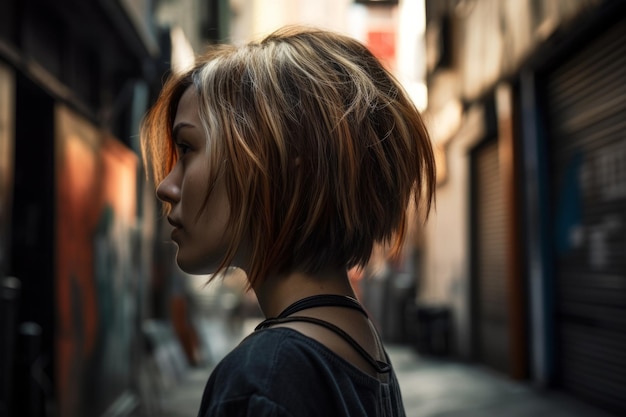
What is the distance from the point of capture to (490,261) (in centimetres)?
1334

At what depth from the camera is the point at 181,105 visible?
1389mm

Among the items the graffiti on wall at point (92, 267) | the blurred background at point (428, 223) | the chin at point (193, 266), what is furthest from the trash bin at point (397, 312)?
the chin at point (193, 266)

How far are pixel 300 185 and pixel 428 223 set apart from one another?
204 inches

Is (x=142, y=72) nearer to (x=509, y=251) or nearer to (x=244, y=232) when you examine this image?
(x=509, y=251)

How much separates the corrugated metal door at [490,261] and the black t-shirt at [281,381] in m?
11.1

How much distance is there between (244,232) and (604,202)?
23.6 feet

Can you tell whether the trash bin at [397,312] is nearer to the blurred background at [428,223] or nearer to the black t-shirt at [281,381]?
the blurred background at [428,223]

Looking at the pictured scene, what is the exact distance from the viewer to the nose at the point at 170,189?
1.34m

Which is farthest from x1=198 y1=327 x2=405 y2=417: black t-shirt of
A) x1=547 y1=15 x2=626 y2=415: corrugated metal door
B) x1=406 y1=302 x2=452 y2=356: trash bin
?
x1=406 y1=302 x2=452 y2=356: trash bin

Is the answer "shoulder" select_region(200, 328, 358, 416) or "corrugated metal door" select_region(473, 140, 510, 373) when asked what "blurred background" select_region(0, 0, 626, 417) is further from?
"shoulder" select_region(200, 328, 358, 416)

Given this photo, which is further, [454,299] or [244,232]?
[454,299]

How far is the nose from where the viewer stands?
1342 millimetres

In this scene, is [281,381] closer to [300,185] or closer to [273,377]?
[273,377]

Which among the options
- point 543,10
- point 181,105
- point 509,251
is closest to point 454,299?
point 509,251
